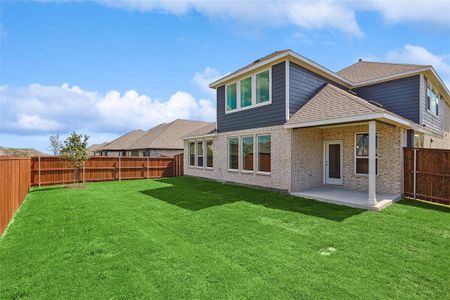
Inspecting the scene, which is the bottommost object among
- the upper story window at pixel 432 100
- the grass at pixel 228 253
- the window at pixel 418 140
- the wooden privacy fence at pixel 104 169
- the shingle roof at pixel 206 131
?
the grass at pixel 228 253

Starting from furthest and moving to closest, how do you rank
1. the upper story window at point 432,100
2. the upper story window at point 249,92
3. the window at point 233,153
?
the window at point 233,153, the upper story window at point 432,100, the upper story window at point 249,92

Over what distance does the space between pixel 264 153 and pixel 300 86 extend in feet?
11.3

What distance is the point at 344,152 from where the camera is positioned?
1112 centimetres

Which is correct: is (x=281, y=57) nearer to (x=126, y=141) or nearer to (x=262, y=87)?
(x=262, y=87)

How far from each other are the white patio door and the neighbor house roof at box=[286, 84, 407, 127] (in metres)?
2.21

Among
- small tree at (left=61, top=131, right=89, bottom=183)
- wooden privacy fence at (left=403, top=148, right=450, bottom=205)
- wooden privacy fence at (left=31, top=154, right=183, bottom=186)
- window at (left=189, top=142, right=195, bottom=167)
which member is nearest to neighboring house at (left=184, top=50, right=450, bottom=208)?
wooden privacy fence at (left=403, top=148, right=450, bottom=205)

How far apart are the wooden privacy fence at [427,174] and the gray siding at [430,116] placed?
315 cm

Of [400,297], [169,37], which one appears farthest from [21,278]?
[169,37]

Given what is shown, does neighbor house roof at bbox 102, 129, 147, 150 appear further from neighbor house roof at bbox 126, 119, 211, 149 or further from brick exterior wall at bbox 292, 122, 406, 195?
brick exterior wall at bbox 292, 122, 406, 195

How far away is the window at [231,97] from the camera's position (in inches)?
531

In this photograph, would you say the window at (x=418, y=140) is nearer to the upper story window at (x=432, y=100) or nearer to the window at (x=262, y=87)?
the upper story window at (x=432, y=100)

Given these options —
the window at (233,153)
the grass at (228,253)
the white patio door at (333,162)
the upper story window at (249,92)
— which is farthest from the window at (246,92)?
the grass at (228,253)

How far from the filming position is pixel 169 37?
12211mm

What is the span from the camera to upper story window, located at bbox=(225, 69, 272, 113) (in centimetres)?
1152
